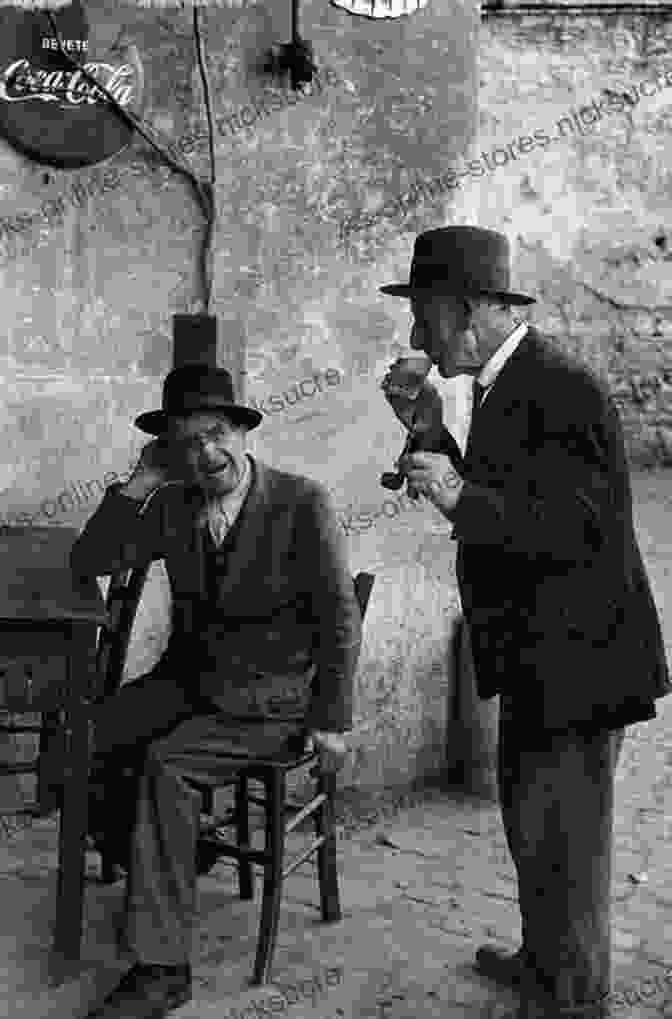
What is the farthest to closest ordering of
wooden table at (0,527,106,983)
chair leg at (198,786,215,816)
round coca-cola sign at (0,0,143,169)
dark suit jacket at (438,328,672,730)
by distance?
round coca-cola sign at (0,0,143,169), chair leg at (198,786,215,816), wooden table at (0,527,106,983), dark suit jacket at (438,328,672,730)

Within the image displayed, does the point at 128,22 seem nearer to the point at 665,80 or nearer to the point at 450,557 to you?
the point at 450,557

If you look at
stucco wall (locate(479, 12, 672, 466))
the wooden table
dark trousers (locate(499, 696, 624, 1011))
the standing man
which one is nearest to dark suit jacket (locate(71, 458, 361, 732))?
the wooden table

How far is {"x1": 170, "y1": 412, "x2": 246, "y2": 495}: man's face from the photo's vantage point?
4102mm

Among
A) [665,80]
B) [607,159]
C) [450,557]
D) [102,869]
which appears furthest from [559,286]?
[102,869]

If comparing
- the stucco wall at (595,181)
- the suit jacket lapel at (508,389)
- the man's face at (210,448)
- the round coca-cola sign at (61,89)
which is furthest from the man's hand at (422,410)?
the stucco wall at (595,181)

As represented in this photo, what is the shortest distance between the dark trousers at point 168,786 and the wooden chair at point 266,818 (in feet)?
0.32

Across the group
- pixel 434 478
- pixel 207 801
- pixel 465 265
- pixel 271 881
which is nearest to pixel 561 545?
pixel 434 478

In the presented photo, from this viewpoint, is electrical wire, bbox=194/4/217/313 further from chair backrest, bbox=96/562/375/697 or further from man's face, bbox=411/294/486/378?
man's face, bbox=411/294/486/378

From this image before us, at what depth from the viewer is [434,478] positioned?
11.6ft

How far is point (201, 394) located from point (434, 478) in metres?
0.87

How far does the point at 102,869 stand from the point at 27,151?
2618 millimetres

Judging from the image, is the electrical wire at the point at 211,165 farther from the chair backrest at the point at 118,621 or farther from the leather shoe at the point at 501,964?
the leather shoe at the point at 501,964

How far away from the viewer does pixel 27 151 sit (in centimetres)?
514

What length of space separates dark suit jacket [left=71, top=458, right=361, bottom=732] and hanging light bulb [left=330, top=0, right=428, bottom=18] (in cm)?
211
